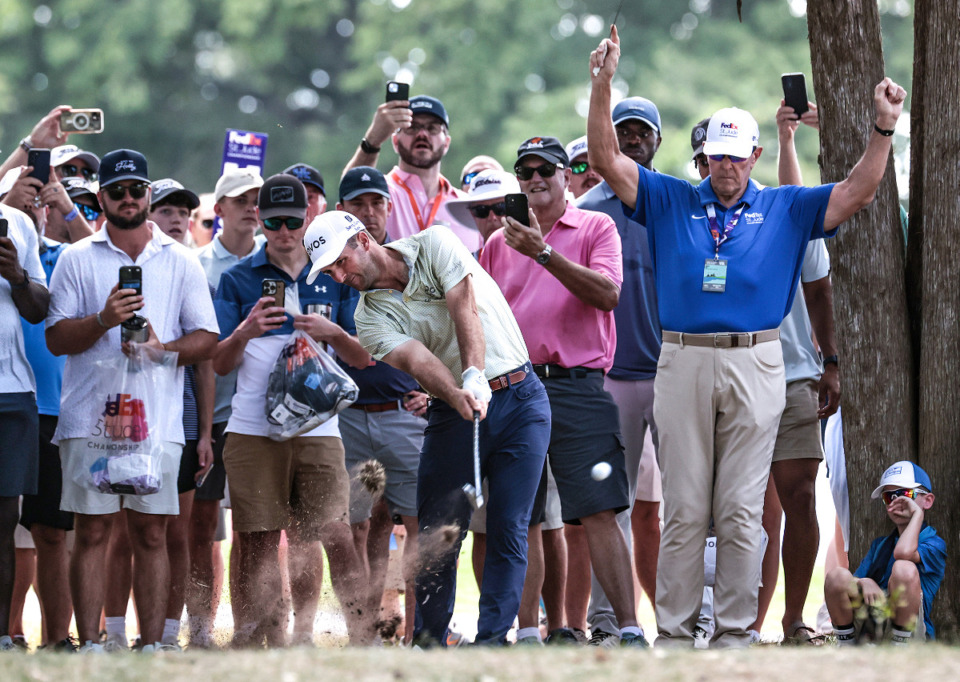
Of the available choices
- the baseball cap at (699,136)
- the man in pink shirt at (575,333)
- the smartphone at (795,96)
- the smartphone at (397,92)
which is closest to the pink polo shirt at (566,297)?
the man in pink shirt at (575,333)

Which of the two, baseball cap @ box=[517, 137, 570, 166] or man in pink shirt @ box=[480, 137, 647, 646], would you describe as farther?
baseball cap @ box=[517, 137, 570, 166]

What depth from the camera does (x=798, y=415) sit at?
26.5ft

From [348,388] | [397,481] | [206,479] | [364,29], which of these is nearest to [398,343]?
[348,388]

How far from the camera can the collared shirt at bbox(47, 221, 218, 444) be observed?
25.1 feet

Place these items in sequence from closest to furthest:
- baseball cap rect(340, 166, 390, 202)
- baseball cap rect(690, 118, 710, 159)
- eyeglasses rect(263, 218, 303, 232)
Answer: eyeglasses rect(263, 218, 303, 232) → baseball cap rect(690, 118, 710, 159) → baseball cap rect(340, 166, 390, 202)

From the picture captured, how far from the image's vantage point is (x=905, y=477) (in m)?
7.22

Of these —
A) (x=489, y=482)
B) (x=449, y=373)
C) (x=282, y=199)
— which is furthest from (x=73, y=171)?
(x=489, y=482)

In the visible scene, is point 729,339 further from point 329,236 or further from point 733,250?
point 329,236

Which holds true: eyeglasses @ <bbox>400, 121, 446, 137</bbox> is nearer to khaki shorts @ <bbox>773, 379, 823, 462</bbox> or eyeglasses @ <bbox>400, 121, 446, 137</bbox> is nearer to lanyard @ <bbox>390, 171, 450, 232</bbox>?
lanyard @ <bbox>390, 171, 450, 232</bbox>

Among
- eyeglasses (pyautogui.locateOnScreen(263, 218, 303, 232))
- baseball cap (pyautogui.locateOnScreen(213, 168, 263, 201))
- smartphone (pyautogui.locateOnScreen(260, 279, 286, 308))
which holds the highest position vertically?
baseball cap (pyautogui.locateOnScreen(213, 168, 263, 201))

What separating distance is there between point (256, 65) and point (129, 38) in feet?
8.95

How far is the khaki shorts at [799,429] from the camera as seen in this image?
802 centimetres

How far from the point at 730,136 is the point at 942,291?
1398 millimetres

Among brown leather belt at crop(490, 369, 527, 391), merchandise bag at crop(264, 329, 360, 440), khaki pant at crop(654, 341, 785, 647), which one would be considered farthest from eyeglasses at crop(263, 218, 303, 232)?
khaki pant at crop(654, 341, 785, 647)
